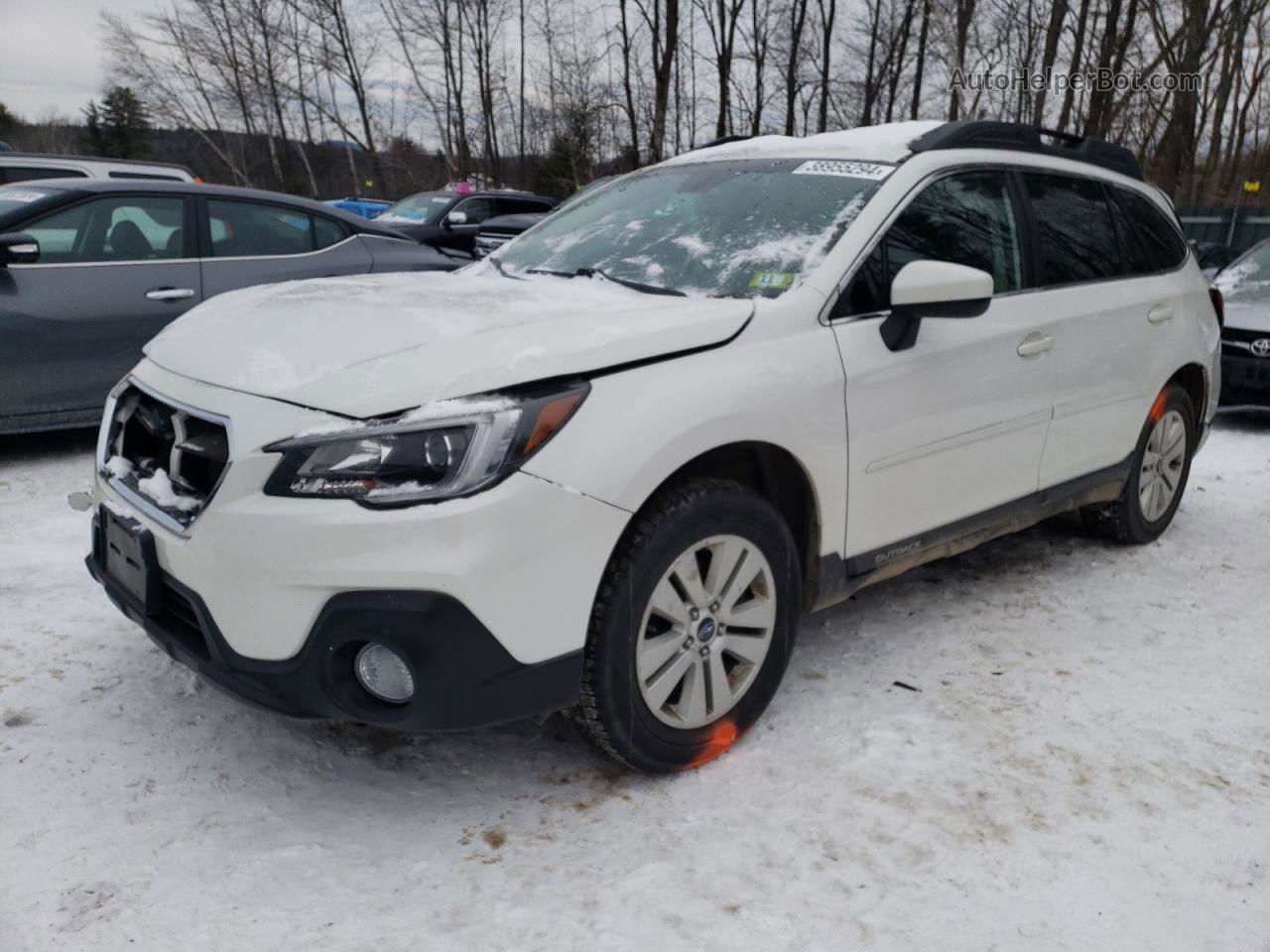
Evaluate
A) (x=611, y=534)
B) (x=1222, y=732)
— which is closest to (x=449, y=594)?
(x=611, y=534)

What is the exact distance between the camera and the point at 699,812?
8.02ft

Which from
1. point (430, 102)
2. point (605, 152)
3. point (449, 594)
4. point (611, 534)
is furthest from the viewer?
point (430, 102)

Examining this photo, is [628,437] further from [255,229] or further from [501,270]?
[255,229]

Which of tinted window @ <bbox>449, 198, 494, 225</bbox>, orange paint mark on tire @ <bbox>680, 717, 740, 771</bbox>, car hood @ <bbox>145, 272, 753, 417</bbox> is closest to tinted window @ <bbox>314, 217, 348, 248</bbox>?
car hood @ <bbox>145, 272, 753, 417</bbox>

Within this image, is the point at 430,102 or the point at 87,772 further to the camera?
the point at 430,102

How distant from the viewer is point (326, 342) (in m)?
2.41

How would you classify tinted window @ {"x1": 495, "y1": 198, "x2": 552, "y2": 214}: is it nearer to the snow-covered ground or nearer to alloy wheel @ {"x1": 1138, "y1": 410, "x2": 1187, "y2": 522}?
alloy wheel @ {"x1": 1138, "y1": 410, "x2": 1187, "y2": 522}

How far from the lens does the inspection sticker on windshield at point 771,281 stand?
9.09 ft

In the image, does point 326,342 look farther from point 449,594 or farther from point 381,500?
point 449,594

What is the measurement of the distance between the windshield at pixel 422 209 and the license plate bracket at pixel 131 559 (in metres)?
11.9

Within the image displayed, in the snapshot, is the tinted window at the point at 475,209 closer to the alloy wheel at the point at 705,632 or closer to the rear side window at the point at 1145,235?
the rear side window at the point at 1145,235

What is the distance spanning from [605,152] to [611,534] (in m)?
27.6

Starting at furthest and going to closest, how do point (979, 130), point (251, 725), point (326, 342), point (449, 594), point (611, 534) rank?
point (979, 130), point (251, 725), point (326, 342), point (611, 534), point (449, 594)

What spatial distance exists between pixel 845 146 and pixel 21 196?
4.51 metres
